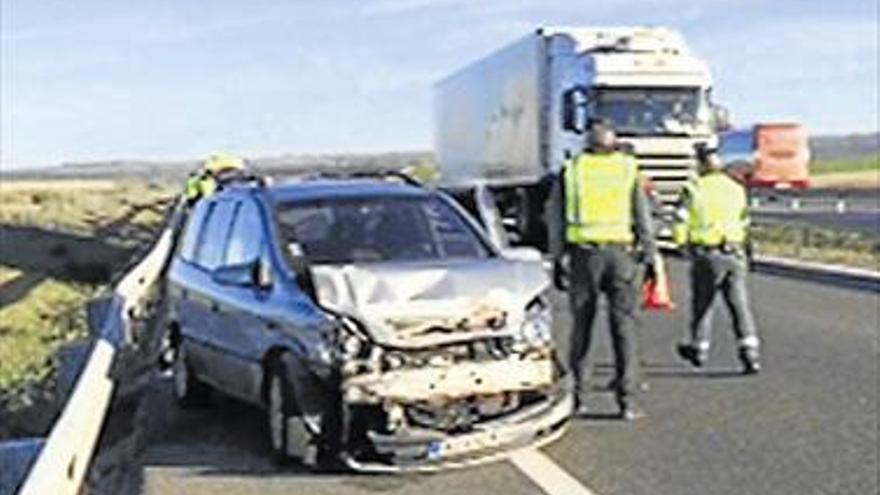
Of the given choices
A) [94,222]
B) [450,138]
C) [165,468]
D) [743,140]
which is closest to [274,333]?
[165,468]

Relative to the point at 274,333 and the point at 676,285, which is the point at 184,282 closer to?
the point at 274,333

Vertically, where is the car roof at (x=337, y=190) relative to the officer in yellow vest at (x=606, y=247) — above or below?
above

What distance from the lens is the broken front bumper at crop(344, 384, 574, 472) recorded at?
9.38 m

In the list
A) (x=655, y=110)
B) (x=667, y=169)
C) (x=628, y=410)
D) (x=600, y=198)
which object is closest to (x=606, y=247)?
(x=600, y=198)

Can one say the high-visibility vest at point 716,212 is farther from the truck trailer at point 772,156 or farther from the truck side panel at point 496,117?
the truck trailer at point 772,156

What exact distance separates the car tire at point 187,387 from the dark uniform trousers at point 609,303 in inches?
95.0

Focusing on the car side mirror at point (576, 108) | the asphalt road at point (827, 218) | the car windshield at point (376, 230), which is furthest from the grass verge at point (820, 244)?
the car windshield at point (376, 230)

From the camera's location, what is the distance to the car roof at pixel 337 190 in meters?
11.1

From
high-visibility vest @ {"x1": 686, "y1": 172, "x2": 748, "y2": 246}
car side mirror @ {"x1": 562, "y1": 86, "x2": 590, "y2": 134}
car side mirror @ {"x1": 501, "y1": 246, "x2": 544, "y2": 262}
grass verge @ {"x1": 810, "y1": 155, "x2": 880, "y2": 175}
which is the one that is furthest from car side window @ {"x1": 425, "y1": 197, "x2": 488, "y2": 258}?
grass verge @ {"x1": 810, "y1": 155, "x2": 880, "y2": 175}

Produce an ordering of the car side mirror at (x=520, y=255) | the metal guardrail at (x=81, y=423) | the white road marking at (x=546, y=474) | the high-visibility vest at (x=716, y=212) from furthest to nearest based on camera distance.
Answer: the high-visibility vest at (x=716, y=212)
the car side mirror at (x=520, y=255)
the white road marking at (x=546, y=474)
the metal guardrail at (x=81, y=423)

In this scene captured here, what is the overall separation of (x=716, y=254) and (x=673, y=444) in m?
3.77

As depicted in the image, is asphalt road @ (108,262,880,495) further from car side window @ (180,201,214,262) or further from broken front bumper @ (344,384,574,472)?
car side window @ (180,201,214,262)

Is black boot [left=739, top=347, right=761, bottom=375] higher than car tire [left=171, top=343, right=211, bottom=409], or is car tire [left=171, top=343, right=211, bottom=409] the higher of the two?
car tire [left=171, top=343, right=211, bottom=409]

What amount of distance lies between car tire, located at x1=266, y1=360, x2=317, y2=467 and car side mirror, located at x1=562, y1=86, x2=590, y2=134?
Result: 60.7 feet
